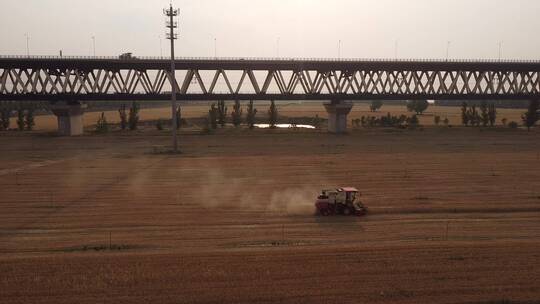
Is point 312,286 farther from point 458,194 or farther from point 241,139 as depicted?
point 241,139

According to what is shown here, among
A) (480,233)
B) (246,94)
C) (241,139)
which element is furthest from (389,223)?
(246,94)

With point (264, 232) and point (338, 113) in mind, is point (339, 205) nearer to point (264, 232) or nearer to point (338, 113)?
point (264, 232)

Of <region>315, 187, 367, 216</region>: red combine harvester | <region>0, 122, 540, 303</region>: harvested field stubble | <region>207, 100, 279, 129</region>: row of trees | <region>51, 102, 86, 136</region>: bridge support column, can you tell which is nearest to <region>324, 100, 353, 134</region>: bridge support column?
<region>207, 100, 279, 129</region>: row of trees

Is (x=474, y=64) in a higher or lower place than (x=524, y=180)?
higher

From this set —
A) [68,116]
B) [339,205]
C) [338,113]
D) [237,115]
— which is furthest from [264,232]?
[237,115]

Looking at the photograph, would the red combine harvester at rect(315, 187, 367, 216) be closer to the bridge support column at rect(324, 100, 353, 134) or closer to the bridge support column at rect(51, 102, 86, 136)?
the bridge support column at rect(324, 100, 353, 134)

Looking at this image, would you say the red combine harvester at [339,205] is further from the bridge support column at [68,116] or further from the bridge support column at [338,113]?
the bridge support column at [68,116]

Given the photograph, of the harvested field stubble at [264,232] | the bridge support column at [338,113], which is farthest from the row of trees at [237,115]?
the harvested field stubble at [264,232]
